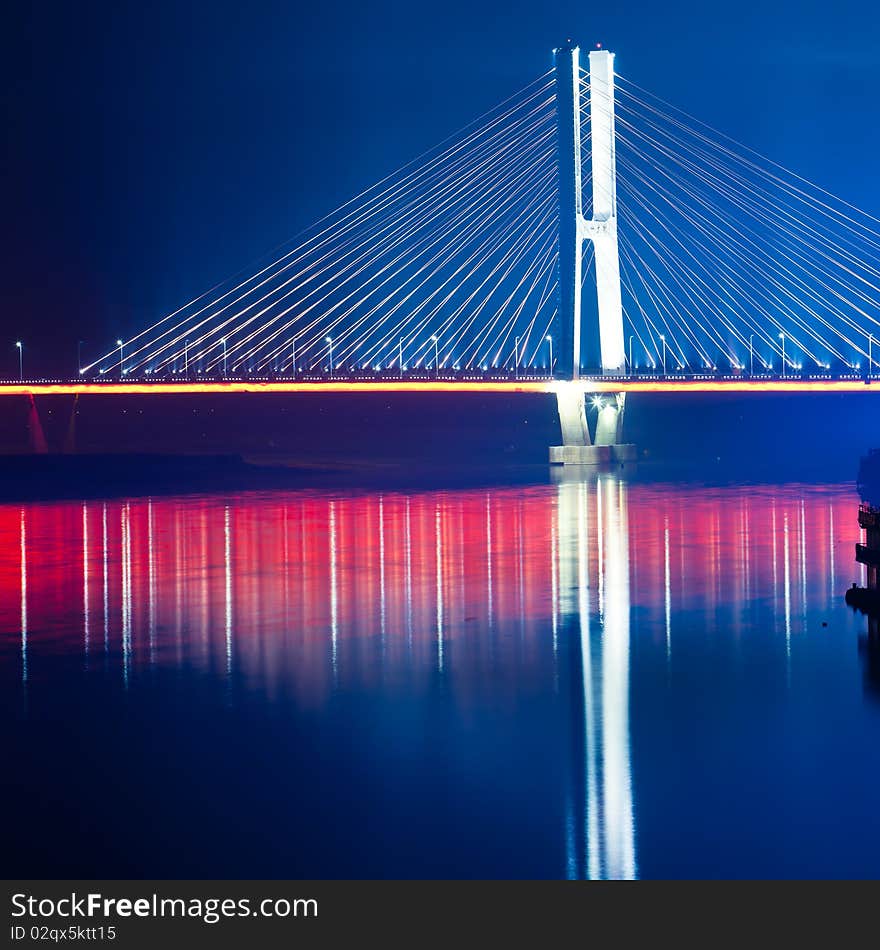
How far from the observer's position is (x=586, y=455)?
4378 centimetres

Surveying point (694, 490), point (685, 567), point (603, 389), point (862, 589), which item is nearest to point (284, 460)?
point (603, 389)

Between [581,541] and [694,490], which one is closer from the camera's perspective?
[581,541]

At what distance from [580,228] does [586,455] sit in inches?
294

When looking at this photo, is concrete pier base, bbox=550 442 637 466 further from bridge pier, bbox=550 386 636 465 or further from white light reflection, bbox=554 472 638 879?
white light reflection, bbox=554 472 638 879

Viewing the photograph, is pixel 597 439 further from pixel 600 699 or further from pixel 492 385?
pixel 600 699

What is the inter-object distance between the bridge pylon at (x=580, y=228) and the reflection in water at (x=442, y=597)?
37.6ft

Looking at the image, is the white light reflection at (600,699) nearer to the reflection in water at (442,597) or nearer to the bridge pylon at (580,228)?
the reflection in water at (442,597)

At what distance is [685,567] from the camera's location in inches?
720

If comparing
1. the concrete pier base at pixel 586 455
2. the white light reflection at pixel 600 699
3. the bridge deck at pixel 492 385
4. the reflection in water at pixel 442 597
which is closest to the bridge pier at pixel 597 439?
the concrete pier base at pixel 586 455

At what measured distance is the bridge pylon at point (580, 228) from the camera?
38.5 metres

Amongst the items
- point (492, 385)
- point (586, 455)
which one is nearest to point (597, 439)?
point (586, 455)

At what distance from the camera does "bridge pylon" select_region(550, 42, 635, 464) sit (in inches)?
1515

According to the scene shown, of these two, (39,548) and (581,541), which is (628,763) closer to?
(581,541)

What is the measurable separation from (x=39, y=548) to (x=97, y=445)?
137 ft
